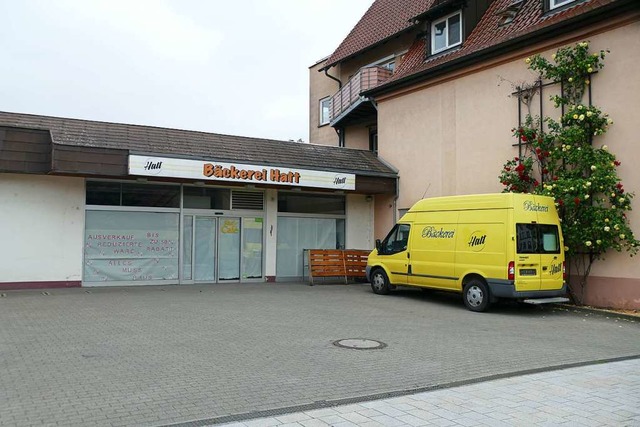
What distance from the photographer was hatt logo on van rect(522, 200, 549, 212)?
11.9m

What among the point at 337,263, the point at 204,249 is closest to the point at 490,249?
the point at 337,263

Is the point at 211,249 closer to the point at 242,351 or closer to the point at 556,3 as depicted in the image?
the point at 242,351

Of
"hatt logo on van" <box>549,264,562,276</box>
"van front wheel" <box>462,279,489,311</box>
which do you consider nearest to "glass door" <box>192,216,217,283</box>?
"van front wheel" <box>462,279,489,311</box>

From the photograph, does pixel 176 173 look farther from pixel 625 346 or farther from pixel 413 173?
pixel 625 346

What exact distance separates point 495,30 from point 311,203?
7.84 metres

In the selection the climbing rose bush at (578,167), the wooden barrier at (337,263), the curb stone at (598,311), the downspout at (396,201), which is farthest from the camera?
the downspout at (396,201)

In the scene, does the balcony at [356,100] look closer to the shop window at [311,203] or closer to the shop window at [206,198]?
the shop window at [311,203]

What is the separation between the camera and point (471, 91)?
1627 cm

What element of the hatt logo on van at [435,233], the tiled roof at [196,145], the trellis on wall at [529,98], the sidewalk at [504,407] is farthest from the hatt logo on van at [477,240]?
the tiled roof at [196,145]

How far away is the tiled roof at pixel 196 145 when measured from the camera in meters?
14.3

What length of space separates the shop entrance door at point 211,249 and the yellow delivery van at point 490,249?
5.93 m

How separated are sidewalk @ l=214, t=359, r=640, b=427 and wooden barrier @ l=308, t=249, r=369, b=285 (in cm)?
1117

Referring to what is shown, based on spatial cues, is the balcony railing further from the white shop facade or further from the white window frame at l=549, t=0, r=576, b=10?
the white window frame at l=549, t=0, r=576, b=10

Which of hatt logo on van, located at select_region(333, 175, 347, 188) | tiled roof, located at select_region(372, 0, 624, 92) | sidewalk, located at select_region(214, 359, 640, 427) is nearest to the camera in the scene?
sidewalk, located at select_region(214, 359, 640, 427)
